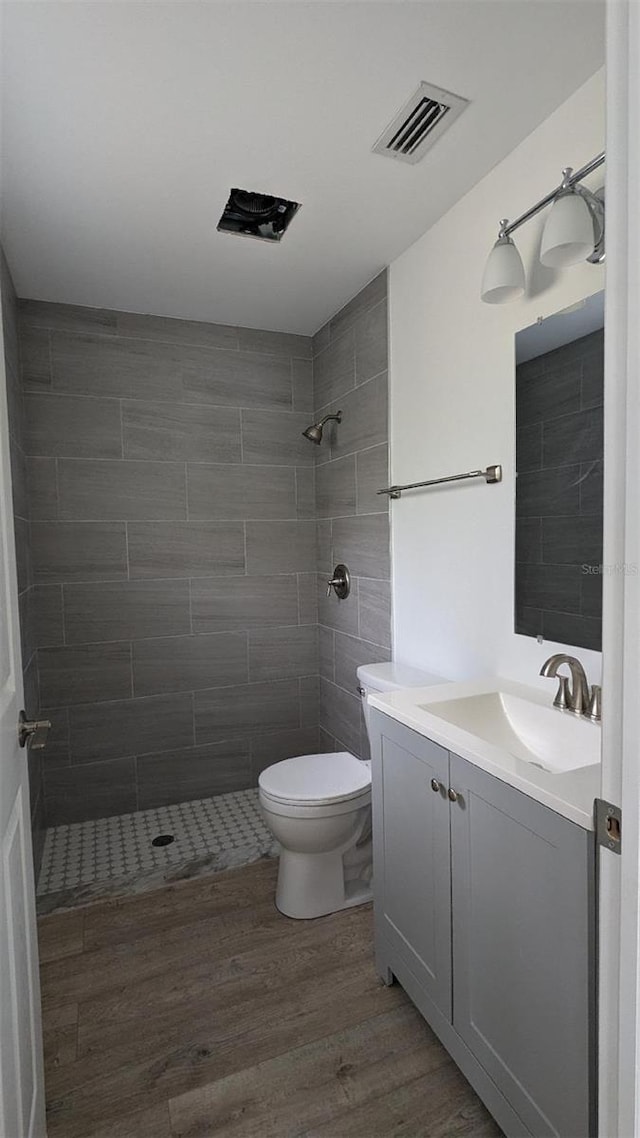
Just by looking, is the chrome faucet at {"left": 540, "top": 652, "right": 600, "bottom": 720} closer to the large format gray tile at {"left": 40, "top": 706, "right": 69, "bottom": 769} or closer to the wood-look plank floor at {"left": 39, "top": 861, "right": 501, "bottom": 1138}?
the wood-look plank floor at {"left": 39, "top": 861, "right": 501, "bottom": 1138}

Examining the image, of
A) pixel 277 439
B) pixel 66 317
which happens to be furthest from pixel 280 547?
pixel 66 317

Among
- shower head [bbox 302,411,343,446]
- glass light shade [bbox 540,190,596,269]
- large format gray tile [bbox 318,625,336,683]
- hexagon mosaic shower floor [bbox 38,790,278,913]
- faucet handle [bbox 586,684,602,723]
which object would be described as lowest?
hexagon mosaic shower floor [bbox 38,790,278,913]

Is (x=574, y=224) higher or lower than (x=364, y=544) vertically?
higher

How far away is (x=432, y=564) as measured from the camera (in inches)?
83.8

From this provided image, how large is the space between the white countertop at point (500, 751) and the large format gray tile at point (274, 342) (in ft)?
6.90

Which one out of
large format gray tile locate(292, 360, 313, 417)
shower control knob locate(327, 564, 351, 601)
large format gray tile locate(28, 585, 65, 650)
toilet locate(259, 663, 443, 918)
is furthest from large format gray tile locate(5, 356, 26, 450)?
toilet locate(259, 663, 443, 918)

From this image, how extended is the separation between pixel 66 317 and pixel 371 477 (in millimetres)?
1599

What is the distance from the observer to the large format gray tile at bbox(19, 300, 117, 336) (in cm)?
256

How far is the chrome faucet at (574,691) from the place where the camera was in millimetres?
1376

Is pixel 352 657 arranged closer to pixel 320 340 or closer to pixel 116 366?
pixel 320 340

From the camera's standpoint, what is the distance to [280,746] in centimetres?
315

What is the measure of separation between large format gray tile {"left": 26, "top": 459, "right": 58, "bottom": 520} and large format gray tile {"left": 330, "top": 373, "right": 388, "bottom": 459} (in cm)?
136

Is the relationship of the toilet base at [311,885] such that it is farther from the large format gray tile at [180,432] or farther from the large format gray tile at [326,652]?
the large format gray tile at [180,432]

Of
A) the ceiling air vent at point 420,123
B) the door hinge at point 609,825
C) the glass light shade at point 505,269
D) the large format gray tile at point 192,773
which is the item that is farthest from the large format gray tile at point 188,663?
the door hinge at point 609,825
